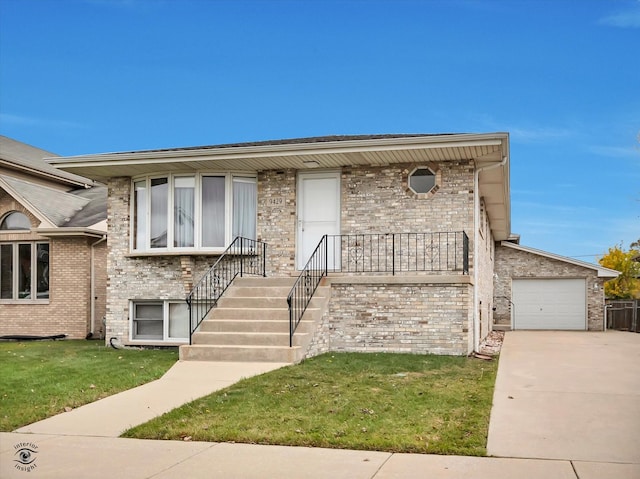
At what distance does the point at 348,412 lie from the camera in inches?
301

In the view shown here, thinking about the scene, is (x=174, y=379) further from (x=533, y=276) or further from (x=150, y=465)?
(x=533, y=276)

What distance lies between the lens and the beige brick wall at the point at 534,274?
2486 cm

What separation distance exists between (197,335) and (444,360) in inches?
175

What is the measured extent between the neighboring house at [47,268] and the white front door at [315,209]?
6.54 m

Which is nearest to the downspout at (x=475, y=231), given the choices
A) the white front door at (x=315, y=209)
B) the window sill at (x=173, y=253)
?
the white front door at (x=315, y=209)

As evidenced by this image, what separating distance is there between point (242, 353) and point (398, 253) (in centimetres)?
419

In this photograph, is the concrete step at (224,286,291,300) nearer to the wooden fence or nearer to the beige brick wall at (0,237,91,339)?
the beige brick wall at (0,237,91,339)

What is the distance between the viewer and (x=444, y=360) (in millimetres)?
12031

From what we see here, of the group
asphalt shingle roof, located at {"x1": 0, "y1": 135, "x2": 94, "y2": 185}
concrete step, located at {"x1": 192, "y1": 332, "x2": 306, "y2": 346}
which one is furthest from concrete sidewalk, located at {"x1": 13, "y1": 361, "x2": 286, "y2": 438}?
asphalt shingle roof, located at {"x1": 0, "y1": 135, "x2": 94, "y2": 185}

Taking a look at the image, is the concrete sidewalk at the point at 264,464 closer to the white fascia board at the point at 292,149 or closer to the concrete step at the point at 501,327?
the white fascia board at the point at 292,149

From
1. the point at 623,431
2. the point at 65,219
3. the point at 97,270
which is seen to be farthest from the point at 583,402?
the point at 65,219

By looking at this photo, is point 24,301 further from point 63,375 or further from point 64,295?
point 63,375

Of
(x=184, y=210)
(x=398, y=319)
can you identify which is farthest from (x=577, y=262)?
(x=184, y=210)

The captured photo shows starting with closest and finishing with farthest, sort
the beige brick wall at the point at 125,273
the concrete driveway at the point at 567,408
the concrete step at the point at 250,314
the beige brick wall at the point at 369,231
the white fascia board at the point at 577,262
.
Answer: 1. the concrete driveway at the point at 567,408
2. the concrete step at the point at 250,314
3. the beige brick wall at the point at 369,231
4. the beige brick wall at the point at 125,273
5. the white fascia board at the point at 577,262
